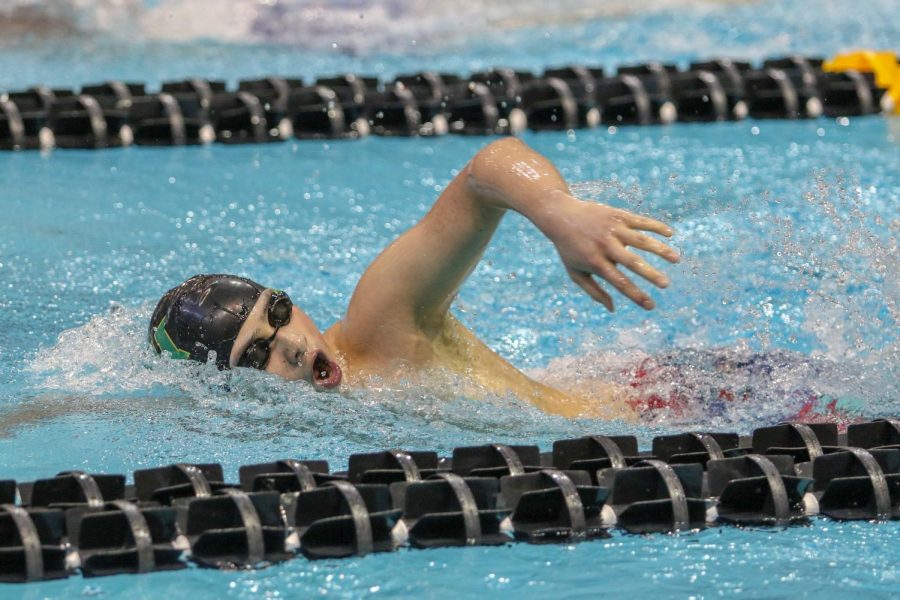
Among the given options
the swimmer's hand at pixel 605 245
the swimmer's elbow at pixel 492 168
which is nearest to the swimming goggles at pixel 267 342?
the swimmer's elbow at pixel 492 168

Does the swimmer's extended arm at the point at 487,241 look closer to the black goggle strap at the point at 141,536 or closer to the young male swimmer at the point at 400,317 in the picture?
the young male swimmer at the point at 400,317

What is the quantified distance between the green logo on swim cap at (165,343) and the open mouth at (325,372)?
0.27 meters

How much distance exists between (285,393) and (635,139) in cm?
280

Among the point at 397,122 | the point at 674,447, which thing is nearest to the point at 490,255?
the point at 397,122

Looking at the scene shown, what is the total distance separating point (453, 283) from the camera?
2711mm

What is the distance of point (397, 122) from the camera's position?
524cm

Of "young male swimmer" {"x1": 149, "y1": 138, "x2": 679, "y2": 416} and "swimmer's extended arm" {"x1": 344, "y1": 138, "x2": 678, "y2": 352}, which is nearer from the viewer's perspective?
"swimmer's extended arm" {"x1": 344, "y1": 138, "x2": 678, "y2": 352}

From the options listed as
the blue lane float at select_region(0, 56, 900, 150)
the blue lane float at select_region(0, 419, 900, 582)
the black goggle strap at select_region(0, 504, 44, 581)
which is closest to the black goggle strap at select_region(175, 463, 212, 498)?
the blue lane float at select_region(0, 419, 900, 582)

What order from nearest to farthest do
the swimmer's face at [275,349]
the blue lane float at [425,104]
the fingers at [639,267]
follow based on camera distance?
the fingers at [639,267], the swimmer's face at [275,349], the blue lane float at [425,104]

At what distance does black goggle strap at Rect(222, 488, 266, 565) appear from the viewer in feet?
7.14

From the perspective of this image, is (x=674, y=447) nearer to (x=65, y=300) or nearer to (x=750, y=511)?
(x=750, y=511)

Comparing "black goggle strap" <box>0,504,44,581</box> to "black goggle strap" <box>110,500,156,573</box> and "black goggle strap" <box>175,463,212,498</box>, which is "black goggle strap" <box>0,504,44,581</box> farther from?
"black goggle strap" <box>175,463,212,498</box>

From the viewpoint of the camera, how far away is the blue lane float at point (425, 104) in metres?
5.08

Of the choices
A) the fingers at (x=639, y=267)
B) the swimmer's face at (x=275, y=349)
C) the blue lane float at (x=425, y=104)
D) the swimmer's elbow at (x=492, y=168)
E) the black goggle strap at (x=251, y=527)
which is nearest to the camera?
the fingers at (x=639, y=267)
